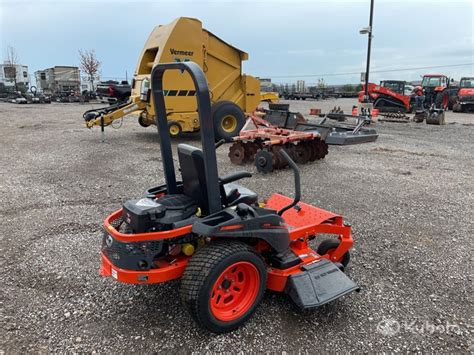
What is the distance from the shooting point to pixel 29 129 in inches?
515

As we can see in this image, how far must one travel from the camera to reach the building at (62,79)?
120ft

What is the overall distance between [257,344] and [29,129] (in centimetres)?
1317

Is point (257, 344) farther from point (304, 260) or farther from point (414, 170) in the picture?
point (414, 170)

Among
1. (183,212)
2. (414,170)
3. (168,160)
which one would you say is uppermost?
(168,160)

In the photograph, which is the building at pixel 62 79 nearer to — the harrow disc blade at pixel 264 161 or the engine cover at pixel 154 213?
the harrow disc blade at pixel 264 161

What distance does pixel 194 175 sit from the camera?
2.86 metres

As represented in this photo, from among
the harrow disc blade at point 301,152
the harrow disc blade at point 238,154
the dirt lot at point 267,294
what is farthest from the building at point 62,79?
the harrow disc blade at point 301,152

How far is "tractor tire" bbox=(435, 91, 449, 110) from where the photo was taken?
23.0m

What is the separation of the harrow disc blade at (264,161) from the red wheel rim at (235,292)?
429 cm

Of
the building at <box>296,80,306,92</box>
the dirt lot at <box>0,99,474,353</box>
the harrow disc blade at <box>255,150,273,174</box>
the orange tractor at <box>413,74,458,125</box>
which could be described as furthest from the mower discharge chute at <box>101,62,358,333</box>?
the building at <box>296,80,306,92</box>

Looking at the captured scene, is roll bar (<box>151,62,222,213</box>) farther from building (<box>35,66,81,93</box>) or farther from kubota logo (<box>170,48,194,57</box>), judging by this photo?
building (<box>35,66,81,93</box>)

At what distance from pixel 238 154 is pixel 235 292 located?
17.2 ft

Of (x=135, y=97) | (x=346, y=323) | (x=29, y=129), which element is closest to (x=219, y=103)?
(x=135, y=97)

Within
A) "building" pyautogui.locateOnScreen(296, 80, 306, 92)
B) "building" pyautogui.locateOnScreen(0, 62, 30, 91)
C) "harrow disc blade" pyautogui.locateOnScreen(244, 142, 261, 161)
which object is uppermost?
"building" pyautogui.locateOnScreen(0, 62, 30, 91)
